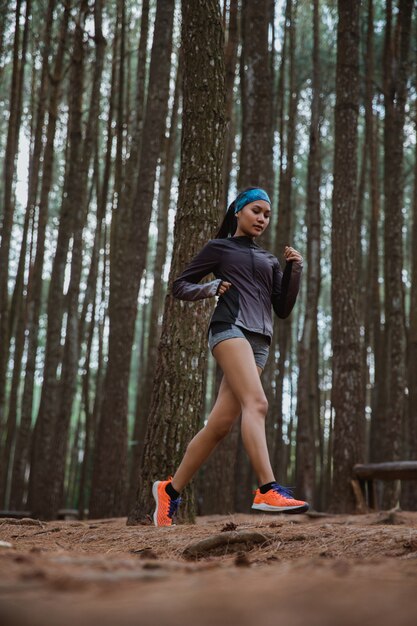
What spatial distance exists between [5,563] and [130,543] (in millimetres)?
1718

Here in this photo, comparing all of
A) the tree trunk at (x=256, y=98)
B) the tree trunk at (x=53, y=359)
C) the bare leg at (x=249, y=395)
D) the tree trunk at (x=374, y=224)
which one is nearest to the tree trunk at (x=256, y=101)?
the tree trunk at (x=256, y=98)

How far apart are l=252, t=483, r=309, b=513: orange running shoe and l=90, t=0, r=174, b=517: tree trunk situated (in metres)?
5.26

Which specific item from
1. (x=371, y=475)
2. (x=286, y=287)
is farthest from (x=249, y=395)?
(x=371, y=475)

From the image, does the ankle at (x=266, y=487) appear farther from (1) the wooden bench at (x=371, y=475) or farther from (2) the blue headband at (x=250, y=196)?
(1) the wooden bench at (x=371, y=475)

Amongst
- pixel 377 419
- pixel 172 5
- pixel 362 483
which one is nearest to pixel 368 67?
pixel 172 5

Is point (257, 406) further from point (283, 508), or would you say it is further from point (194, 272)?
point (194, 272)

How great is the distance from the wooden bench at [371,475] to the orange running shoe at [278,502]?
3.65 meters

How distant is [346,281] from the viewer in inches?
303

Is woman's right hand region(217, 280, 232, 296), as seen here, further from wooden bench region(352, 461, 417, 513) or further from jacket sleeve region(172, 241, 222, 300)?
wooden bench region(352, 461, 417, 513)

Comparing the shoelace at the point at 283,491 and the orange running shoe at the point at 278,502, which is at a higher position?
the shoelace at the point at 283,491

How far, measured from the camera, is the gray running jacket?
146 inches

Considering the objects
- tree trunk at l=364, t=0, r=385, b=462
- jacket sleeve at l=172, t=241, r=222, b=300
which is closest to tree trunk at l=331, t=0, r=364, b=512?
tree trunk at l=364, t=0, r=385, b=462

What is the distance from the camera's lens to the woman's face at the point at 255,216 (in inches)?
151

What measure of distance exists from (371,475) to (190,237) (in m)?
3.26
